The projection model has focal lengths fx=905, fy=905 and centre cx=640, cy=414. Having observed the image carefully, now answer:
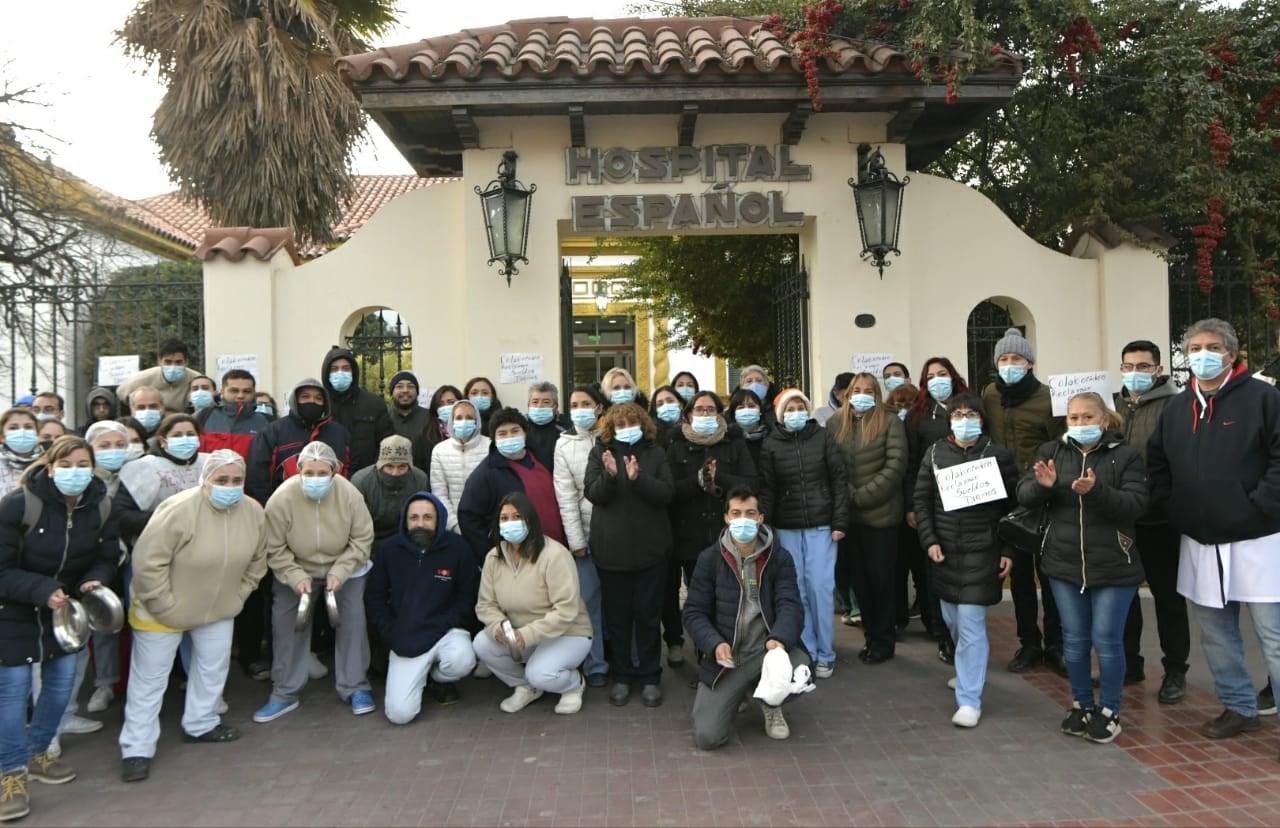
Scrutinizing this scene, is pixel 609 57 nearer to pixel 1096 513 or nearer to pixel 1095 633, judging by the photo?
pixel 1096 513

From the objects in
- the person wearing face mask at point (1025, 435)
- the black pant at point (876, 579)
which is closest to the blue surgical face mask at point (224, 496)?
the black pant at point (876, 579)

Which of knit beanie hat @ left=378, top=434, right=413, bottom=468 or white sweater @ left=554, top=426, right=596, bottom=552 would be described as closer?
white sweater @ left=554, top=426, right=596, bottom=552

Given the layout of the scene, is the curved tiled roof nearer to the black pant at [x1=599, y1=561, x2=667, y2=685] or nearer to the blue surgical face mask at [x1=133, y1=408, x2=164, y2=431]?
the blue surgical face mask at [x1=133, y1=408, x2=164, y2=431]

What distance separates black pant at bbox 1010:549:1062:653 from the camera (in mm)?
6168

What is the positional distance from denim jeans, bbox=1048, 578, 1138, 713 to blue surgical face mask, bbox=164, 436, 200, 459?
17.5ft

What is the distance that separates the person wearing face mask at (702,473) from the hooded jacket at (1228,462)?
98.1 inches

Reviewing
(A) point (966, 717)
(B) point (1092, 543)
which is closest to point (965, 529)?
(B) point (1092, 543)

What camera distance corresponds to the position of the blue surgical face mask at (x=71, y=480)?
4555 millimetres

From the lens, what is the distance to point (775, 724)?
16.7ft

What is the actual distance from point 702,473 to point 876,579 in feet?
4.81

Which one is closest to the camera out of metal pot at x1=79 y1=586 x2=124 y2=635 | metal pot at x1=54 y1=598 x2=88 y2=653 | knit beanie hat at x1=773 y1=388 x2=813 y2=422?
metal pot at x1=54 y1=598 x2=88 y2=653

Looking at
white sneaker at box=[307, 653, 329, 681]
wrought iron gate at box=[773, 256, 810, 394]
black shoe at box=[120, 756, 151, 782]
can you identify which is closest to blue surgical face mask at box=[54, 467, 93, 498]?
black shoe at box=[120, 756, 151, 782]

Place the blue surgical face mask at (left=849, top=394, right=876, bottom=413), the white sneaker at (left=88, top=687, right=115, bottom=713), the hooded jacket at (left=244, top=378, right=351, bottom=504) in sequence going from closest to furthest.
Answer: the white sneaker at (left=88, top=687, right=115, bottom=713), the hooded jacket at (left=244, top=378, right=351, bottom=504), the blue surgical face mask at (left=849, top=394, right=876, bottom=413)

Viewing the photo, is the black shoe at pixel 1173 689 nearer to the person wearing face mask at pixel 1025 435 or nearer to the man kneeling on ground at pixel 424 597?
the person wearing face mask at pixel 1025 435
